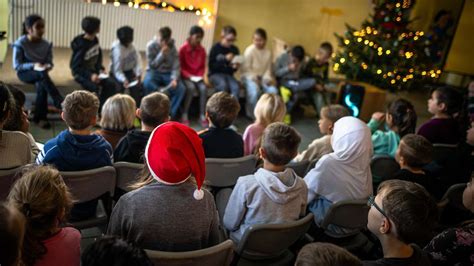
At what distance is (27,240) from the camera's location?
1457 millimetres

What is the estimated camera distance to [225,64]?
561 cm

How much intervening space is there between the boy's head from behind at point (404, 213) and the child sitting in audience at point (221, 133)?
1365 mm

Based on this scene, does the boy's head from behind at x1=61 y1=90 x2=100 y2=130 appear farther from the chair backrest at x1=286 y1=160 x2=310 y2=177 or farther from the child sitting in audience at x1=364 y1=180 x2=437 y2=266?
the child sitting in audience at x1=364 y1=180 x2=437 y2=266

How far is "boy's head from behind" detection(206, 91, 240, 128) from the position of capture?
9.62 feet

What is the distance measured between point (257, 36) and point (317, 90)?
1092 millimetres

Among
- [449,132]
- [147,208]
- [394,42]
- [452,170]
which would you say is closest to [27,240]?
[147,208]

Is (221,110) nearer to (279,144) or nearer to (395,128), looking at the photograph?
(279,144)

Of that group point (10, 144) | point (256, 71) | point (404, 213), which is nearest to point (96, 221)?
point (10, 144)

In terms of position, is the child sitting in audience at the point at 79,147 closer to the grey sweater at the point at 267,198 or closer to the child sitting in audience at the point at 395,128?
the grey sweater at the point at 267,198

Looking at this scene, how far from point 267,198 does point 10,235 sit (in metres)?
1.25

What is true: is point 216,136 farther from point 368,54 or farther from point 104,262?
point 368,54

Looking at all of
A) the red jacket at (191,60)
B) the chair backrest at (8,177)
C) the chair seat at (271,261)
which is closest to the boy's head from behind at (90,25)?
the red jacket at (191,60)

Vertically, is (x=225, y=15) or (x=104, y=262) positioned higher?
(x=225, y=15)

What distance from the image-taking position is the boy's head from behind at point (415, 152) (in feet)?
8.62
